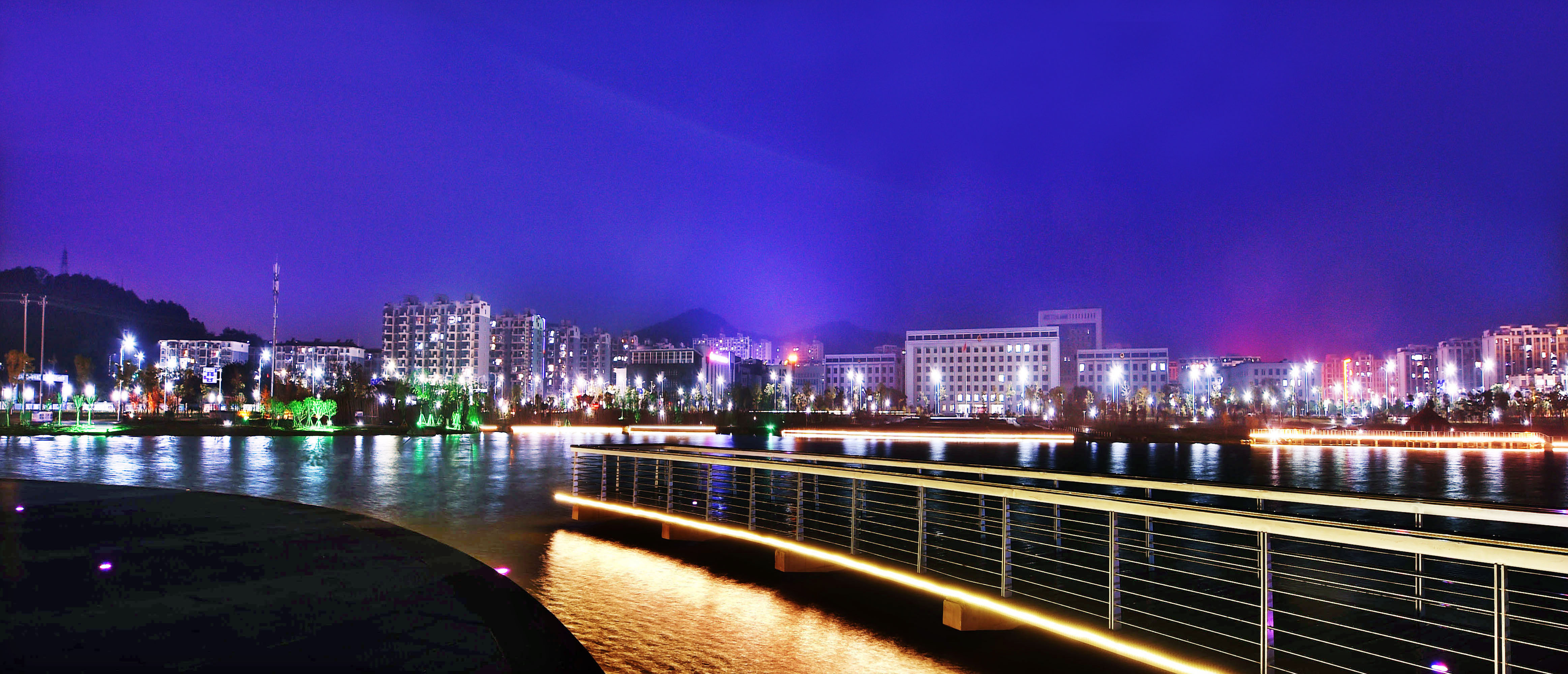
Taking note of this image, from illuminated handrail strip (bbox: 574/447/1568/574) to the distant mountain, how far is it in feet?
445

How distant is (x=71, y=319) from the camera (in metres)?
142

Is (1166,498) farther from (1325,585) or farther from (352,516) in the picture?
(352,516)

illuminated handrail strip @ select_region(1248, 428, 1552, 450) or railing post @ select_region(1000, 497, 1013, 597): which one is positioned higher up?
railing post @ select_region(1000, 497, 1013, 597)

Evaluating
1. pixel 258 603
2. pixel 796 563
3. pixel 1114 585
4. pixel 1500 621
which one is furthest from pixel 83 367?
pixel 1500 621

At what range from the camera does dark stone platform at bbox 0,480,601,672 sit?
21.3 ft

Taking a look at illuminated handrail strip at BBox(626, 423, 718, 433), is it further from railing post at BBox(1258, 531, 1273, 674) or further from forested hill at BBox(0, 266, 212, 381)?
forested hill at BBox(0, 266, 212, 381)

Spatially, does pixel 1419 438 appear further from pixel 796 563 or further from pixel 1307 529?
pixel 1307 529

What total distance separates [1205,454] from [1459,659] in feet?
137

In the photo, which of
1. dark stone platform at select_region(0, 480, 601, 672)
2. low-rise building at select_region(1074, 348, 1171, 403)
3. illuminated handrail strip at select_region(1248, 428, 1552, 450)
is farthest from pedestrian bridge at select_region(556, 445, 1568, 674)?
low-rise building at select_region(1074, 348, 1171, 403)

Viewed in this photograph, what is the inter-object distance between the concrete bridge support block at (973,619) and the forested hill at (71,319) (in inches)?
5247

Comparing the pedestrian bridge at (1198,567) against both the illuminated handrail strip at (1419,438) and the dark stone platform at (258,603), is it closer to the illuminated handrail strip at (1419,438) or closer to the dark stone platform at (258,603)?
the dark stone platform at (258,603)

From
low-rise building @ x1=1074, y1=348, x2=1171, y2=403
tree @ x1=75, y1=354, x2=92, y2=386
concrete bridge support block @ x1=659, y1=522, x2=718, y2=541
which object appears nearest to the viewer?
concrete bridge support block @ x1=659, y1=522, x2=718, y2=541

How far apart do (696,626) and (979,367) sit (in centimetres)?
17928

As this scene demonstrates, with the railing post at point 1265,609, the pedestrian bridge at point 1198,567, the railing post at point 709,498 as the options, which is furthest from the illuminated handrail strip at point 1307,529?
the railing post at point 709,498
